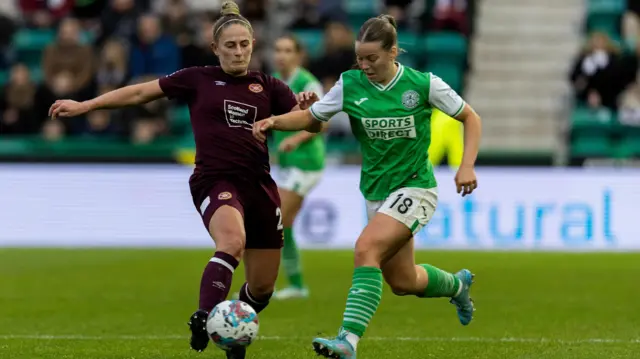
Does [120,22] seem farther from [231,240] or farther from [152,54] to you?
[231,240]

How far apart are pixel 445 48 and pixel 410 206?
13.9 metres

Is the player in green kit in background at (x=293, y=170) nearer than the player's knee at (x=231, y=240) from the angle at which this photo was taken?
No

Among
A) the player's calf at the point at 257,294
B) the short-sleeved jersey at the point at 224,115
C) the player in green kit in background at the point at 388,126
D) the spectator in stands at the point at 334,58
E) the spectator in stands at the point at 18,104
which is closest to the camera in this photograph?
the player in green kit in background at the point at 388,126

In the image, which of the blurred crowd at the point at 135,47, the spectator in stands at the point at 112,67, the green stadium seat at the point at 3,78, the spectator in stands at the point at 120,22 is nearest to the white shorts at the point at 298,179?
the blurred crowd at the point at 135,47

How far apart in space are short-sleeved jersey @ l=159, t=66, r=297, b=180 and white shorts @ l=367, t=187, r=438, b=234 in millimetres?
910

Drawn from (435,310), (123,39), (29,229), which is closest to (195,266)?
(29,229)

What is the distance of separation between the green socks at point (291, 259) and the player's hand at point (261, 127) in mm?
4385

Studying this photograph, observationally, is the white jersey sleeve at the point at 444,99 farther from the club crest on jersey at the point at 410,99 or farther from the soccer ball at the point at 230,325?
the soccer ball at the point at 230,325

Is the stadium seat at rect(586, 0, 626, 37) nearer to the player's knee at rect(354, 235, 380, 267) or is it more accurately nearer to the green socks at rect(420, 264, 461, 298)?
the green socks at rect(420, 264, 461, 298)

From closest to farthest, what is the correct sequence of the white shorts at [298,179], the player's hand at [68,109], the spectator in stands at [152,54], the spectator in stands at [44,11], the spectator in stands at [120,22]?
the player's hand at [68,109] < the white shorts at [298,179] < the spectator in stands at [152,54] < the spectator in stands at [120,22] < the spectator in stands at [44,11]

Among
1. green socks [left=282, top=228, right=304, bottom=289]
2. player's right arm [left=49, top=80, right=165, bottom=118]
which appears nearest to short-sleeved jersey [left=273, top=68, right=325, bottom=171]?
green socks [left=282, top=228, right=304, bottom=289]

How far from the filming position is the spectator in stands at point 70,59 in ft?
66.0

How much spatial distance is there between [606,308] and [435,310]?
4.92ft

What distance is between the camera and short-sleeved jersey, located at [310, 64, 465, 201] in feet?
25.0
